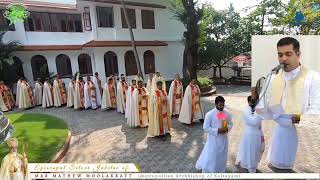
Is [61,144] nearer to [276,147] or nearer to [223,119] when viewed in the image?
→ [223,119]

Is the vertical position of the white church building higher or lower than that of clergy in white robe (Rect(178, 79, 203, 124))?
higher

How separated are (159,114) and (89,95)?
6.26 m

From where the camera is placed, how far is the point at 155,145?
882 centimetres

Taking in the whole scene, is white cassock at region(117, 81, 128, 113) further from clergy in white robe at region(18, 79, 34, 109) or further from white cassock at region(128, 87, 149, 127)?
clergy in white robe at region(18, 79, 34, 109)

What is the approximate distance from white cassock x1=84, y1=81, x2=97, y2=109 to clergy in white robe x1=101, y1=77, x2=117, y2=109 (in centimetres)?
59

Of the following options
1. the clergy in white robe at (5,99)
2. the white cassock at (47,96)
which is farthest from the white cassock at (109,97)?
the clergy in white robe at (5,99)

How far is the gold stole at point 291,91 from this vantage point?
11.6 ft

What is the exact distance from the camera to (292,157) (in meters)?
6.23

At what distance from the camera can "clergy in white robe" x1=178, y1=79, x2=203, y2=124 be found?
420 inches

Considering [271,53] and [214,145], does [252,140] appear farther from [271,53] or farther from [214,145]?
[271,53]

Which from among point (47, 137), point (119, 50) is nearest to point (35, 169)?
point (47, 137)

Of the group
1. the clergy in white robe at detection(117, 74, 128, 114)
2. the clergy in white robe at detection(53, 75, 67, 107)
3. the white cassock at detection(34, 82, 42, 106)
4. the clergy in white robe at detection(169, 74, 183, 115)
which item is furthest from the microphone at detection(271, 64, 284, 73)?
the white cassock at detection(34, 82, 42, 106)

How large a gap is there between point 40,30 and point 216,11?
592 inches

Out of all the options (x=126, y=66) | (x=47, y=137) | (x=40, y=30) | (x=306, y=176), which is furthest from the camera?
(x=126, y=66)
